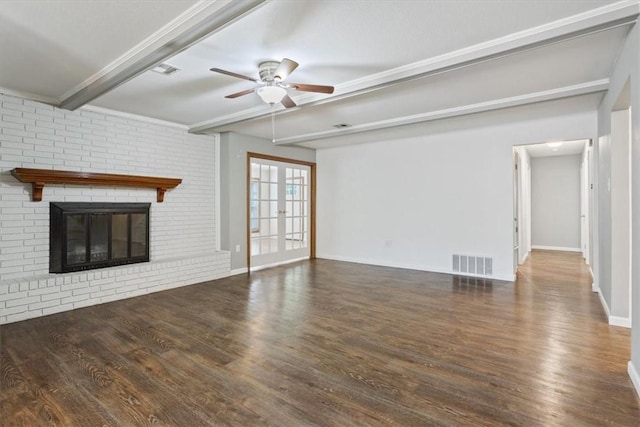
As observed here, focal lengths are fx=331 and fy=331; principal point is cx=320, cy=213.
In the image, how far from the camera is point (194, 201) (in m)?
5.52

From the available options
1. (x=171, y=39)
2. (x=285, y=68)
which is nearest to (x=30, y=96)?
(x=171, y=39)

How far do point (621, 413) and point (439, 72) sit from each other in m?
2.73

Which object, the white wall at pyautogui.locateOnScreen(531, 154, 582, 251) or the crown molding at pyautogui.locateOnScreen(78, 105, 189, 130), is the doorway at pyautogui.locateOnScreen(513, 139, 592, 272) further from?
the crown molding at pyautogui.locateOnScreen(78, 105, 189, 130)

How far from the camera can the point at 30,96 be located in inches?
150

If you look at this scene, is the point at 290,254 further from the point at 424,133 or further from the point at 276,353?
the point at 276,353

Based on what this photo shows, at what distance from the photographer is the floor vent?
17.7 ft

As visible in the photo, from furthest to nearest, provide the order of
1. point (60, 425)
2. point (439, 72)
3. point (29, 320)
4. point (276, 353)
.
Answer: point (29, 320)
point (439, 72)
point (276, 353)
point (60, 425)

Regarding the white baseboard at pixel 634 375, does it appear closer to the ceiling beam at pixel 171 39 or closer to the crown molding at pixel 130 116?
the ceiling beam at pixel 171 39

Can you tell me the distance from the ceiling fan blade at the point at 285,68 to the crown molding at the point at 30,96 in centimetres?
295

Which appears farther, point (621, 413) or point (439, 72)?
point (439, 72)

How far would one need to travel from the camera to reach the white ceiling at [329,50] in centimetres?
218

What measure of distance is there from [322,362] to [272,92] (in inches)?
92.7

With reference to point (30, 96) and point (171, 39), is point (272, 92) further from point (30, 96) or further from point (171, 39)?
point (30, 96)

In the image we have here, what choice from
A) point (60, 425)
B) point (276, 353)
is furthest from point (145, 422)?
point (276, 353)
